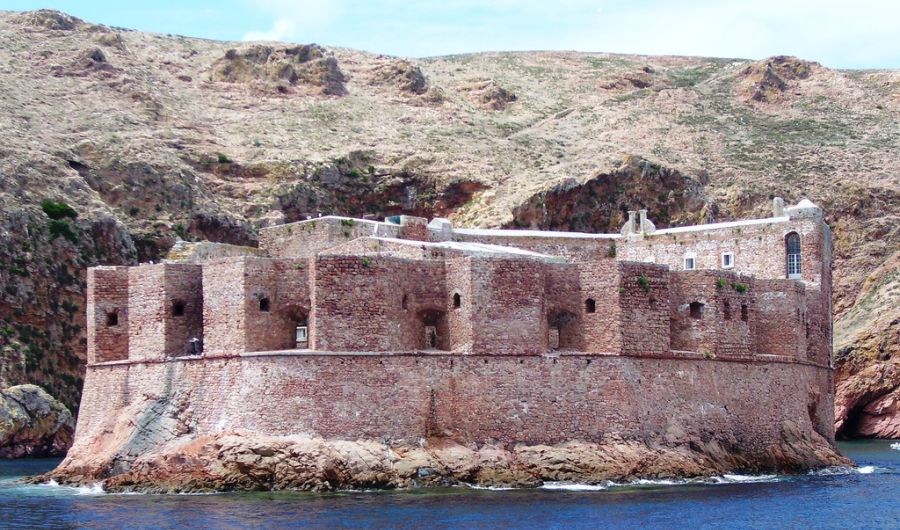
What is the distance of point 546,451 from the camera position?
148ft

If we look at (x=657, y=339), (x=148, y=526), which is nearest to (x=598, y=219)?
(x=657, y=339)

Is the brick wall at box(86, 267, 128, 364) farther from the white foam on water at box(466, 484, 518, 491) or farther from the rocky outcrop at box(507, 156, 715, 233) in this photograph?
the rocky outcrop at box(507, 156, 715, 233)

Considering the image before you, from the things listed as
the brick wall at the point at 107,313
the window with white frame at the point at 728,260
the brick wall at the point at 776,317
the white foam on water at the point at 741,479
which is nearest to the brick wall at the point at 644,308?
the white foam on water at the point at 741,479

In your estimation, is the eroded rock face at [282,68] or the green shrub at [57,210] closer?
the green shrub at [57,210]

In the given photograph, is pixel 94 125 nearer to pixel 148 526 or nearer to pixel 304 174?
pixel 304 174

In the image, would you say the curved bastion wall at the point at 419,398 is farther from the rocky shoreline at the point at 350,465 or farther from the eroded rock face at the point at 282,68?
the eroded rock face at the point at 282,68

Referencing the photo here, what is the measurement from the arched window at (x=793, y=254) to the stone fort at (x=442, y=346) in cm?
534

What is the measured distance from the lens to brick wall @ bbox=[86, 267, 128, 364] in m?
48.5

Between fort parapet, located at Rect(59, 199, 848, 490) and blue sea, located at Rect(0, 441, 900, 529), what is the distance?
2.48 metres

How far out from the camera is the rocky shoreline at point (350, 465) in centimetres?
4306

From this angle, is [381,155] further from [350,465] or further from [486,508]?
[486,508]

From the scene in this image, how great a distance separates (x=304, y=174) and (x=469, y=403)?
4258 cm

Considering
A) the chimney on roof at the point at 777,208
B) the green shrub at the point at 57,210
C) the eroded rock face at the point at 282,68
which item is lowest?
the chimney on roof at the point at 777,208

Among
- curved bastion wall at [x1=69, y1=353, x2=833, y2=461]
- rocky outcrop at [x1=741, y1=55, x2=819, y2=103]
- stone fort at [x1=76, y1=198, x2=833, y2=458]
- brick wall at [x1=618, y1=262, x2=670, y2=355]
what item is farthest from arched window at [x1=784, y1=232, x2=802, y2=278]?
rocky outcrop at [x1=741, y1=55, x2=819, y2=103]
